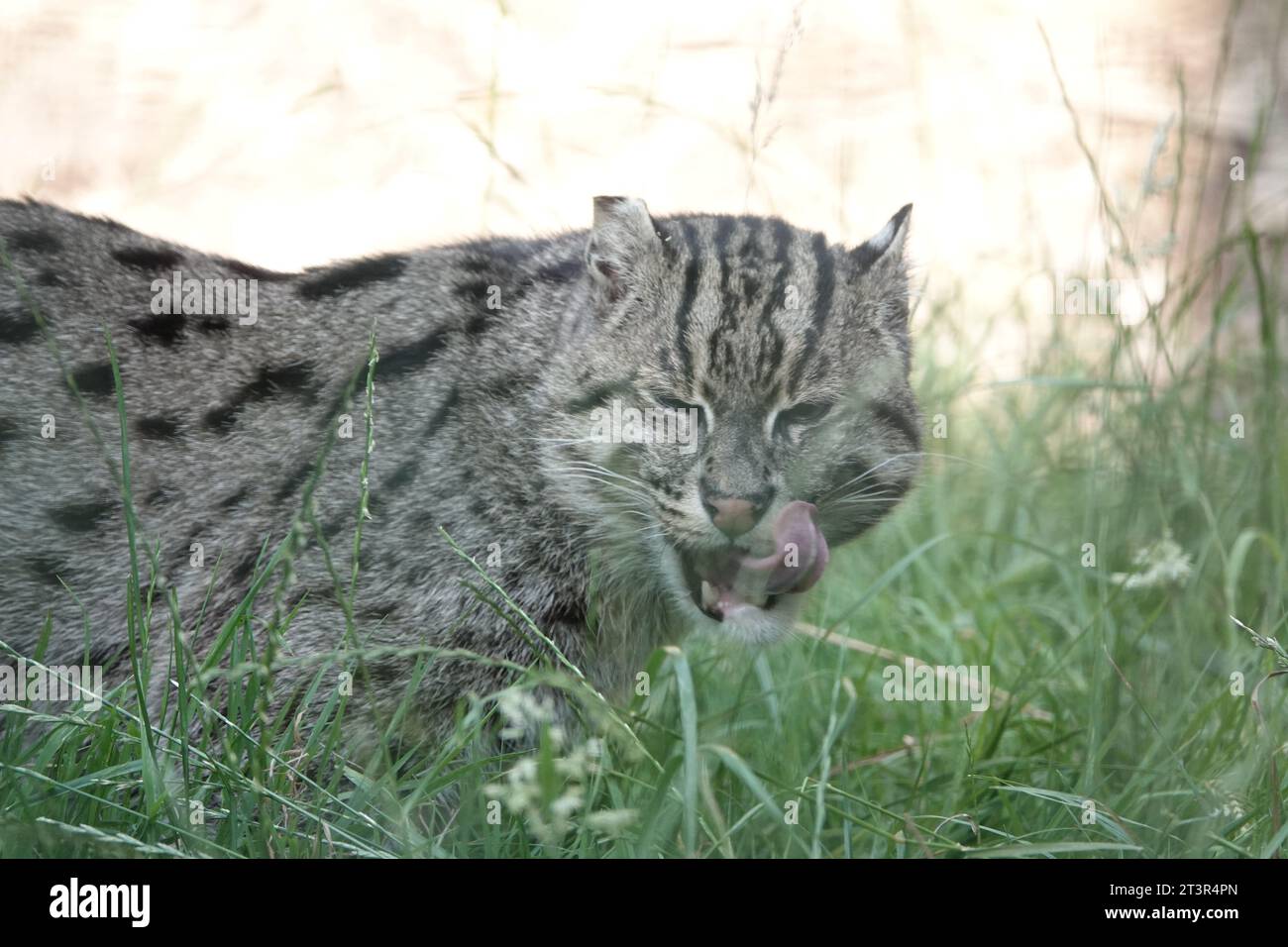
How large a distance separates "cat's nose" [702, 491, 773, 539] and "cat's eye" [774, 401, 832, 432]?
445 millimetres

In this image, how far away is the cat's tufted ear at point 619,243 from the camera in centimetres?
619

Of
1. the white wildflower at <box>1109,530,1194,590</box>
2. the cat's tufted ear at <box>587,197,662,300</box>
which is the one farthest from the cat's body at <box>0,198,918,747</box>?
the white wildflower at <box>1109,530,1194,590</box>

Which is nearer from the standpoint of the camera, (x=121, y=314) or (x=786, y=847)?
(x=786, y=847)

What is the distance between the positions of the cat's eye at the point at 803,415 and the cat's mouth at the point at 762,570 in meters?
0.45

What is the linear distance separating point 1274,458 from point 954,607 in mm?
2038

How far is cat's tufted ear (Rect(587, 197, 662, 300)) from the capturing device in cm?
619

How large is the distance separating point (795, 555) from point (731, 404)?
31.2 inches

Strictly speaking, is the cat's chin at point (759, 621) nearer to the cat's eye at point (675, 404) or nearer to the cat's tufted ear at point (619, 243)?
the cat's eye at point (675, 404)

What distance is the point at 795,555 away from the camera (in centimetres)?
545

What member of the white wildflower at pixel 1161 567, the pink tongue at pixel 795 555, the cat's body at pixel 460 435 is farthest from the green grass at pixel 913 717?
the pink tongue at pixel 795 555

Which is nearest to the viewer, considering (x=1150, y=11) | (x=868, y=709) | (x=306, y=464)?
(x=306, y=464)
